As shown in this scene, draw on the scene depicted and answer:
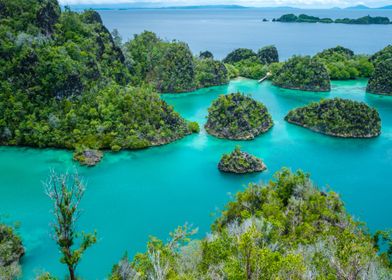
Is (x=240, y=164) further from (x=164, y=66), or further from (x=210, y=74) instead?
(x=210, y=74)

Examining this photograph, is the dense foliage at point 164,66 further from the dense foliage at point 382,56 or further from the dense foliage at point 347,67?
the dense foliage at point 382,56

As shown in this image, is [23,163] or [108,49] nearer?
[23,163]

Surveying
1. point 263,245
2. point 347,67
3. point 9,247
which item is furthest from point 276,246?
point 347,67

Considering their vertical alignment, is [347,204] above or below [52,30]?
below

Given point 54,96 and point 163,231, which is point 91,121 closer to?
point 54,96

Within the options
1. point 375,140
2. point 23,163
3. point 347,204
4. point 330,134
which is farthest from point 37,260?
point 375,140

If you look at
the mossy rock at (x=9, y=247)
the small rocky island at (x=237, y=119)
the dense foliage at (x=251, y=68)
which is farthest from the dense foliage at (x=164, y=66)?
the mossy rock at (x=9, y=247)
